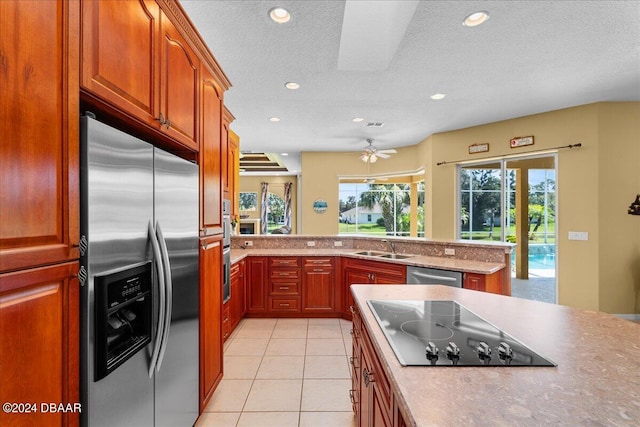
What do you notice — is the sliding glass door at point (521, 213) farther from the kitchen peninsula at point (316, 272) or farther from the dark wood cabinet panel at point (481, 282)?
the dark wood cabinet panel at point (481, 282)

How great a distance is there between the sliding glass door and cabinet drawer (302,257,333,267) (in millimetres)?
2858

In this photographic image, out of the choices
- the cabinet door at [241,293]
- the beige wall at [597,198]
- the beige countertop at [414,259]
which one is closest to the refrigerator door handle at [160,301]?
the beige countertop at [414,259]

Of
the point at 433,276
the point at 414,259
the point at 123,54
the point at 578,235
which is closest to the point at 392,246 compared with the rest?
the point at 414,259

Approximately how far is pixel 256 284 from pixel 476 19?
372 centimetres

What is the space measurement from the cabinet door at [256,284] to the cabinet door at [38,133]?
10.5ft

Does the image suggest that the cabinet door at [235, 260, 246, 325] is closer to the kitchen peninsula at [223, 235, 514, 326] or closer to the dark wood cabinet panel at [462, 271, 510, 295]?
the kitchen peninsula at [223, 235, 514, 326]

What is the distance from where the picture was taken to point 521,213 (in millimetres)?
4727

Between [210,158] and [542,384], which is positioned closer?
[542,384]

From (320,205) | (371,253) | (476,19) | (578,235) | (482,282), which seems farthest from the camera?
(320,205)

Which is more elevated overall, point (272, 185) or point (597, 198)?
point (272, 185)

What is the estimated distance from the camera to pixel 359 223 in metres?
8.42

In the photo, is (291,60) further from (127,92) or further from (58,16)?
(58,16)

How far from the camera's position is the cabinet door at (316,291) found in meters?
4.13

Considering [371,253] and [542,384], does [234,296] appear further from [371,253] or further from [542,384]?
[542,384]
